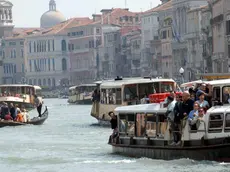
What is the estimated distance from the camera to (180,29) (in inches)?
4688

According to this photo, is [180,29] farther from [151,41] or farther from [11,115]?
[11,115]

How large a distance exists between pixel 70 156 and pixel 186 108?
5302mm

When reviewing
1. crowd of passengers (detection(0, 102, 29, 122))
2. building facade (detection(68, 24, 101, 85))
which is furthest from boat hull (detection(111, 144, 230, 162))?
building facade (detection(68, 24, 101, 85))

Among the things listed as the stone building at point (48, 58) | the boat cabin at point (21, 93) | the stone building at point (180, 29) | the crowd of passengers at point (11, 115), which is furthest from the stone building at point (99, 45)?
the crowd of passengers at point (11, 115)

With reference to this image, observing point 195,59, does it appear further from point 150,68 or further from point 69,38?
point 69,38

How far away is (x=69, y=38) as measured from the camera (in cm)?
17538

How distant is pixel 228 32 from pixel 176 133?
45900 millimetres

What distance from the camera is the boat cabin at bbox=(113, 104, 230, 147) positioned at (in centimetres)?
2428

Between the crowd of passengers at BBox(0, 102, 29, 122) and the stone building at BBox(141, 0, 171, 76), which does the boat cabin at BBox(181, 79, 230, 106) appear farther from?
the stone building at BBox(141, 0, 171, 76)

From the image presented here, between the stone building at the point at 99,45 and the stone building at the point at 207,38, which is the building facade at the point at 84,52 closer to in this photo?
the stone building at the point at 99,45

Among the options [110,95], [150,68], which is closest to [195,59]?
[150,68]

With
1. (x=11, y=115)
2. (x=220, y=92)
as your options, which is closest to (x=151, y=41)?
(x=11, y=115)

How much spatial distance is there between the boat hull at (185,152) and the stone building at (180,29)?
85.3 meters

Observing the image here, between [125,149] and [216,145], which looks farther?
[125,149]
